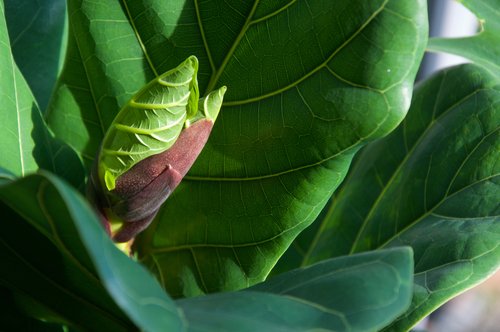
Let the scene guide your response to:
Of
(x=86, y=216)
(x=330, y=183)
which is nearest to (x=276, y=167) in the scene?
(x=330, y=183)

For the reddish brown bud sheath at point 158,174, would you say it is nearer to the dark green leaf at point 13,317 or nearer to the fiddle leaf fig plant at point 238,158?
the fiddle leaf fig plant at point 238,158

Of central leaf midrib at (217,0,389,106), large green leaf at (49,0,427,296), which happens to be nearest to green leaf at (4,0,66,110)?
large green leaf at (49,0,427,296)

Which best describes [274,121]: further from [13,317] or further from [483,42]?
[483,42]

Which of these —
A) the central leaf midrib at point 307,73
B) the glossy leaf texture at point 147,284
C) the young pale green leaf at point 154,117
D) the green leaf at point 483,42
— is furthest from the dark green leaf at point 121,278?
the green leaf at point 483,42

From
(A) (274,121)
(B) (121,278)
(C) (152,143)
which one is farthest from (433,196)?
(B) (121,278)

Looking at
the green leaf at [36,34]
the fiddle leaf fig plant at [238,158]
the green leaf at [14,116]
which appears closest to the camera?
the fiddle leaf fig plant at [238,158]

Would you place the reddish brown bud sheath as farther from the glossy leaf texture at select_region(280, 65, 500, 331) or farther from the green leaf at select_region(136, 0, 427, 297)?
the glossy leaf texture at select_region(280, 65, 500, 331)

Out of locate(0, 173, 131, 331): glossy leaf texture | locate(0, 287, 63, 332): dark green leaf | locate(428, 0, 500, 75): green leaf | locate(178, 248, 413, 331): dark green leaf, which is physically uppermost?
locate(428, 0, 500, 75): green leaf

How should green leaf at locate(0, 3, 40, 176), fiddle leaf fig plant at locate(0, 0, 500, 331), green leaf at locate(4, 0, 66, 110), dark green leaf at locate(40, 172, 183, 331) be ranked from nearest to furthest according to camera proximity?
dark green leaf at locate(40, 172, 183, 331) < fiddle leaf fig plant at locate(0, 0, 500, 331) < green leaf at locate(0, 3, 40, 176) < green leaf at locate(4, 0, 66, 110)
